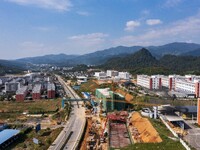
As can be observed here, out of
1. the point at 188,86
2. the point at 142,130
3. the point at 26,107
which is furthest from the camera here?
the point at 188,86

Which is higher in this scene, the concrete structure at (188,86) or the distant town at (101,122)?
the concrete structure at (188,86)

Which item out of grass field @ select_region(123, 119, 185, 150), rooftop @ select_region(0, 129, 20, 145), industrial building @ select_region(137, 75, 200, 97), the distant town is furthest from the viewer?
industrial building @ select_region(137, 75, 200, 97)

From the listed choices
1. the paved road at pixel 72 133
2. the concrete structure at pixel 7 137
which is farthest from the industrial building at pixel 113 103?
the concrete structure at pixel 7 137

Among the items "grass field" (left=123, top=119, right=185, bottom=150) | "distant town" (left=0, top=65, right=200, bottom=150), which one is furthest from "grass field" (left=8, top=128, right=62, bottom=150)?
"grass field" (left=123, top=119, right=185, bottom=150)

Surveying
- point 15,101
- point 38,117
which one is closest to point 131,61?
point 15,101

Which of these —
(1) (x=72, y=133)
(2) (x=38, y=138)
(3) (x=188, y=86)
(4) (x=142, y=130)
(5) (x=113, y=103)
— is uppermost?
(3) (x=188, y=86)

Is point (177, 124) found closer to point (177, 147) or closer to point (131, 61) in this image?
point (177, 147)

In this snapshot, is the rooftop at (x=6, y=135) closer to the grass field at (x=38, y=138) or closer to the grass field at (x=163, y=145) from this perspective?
the grass field at (x=38, y=138)

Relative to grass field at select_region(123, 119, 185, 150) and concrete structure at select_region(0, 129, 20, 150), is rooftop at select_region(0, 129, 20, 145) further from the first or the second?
grass field at select_region(123, 119, 185, 150)

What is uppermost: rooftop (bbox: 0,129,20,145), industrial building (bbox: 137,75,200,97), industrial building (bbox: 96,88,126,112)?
industrial building (bbox: 137,75,200,97)

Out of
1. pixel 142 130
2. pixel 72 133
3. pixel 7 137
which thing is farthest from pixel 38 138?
pixel 142 130

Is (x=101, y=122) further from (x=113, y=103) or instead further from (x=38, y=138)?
(x=38, y=138)
